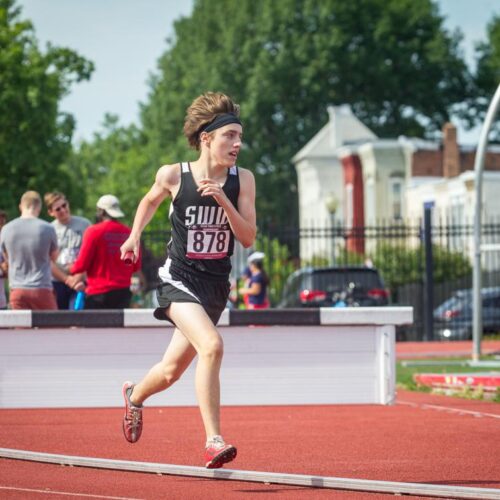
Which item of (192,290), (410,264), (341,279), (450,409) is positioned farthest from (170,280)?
(410,264)

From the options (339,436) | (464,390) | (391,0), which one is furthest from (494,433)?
(391,0)

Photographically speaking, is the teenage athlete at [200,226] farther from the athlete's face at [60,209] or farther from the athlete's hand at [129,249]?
the athlete's face at [60,209]

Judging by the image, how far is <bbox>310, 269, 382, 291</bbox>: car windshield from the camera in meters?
27.4

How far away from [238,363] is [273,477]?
5717mm

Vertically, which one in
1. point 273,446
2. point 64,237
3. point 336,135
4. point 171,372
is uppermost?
point 336,135

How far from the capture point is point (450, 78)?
78.2m

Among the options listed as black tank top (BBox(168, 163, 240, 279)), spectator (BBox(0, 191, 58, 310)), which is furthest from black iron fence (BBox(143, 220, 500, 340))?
black tank top (BBox(168, 163, 240, 279))

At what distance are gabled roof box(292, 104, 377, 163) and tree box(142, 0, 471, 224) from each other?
2271 mm

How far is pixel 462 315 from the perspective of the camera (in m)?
32.3

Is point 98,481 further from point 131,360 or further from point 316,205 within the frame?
point 316,205

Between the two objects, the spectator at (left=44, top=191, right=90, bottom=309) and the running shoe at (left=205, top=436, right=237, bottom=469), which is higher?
the spectator at (left=44, top=191, right=90, bottom=309)

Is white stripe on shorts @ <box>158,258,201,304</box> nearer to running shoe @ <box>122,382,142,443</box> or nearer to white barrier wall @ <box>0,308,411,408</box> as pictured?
running shoe @ <box>122,382,142,443</box>

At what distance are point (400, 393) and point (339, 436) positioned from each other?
17.5 ft

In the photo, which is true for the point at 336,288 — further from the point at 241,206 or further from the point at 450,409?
the point at 241,206
